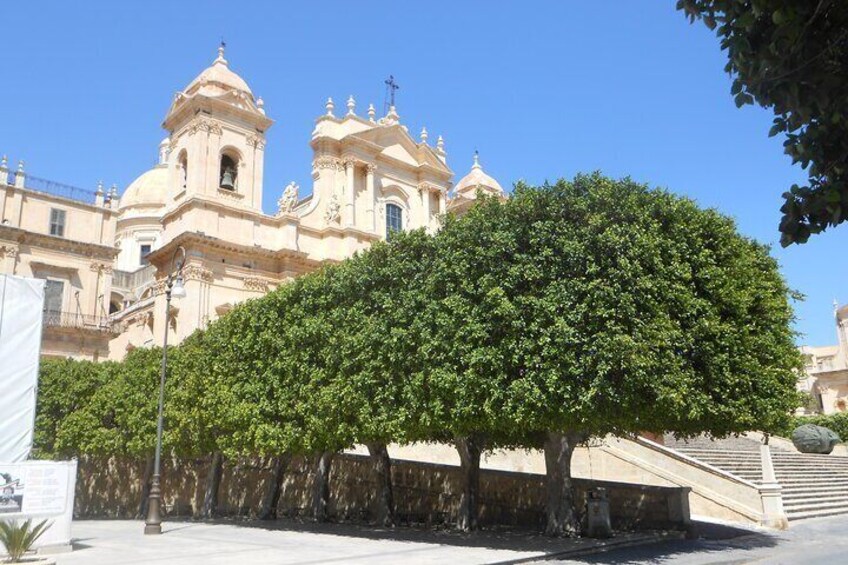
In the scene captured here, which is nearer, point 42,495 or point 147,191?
point 42,495

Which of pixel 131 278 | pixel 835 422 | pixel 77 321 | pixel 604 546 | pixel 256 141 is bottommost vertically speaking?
pixel 604 546

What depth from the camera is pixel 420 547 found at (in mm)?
16188

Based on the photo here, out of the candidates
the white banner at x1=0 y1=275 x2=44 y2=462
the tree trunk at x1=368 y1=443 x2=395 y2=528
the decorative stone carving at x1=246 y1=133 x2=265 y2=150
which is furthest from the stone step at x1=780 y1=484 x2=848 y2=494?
the decorative stone carving at x1=246 y1=133 x2=265 y2=150

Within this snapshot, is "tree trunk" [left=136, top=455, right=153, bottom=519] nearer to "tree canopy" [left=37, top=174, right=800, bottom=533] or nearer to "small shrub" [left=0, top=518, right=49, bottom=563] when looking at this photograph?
"tree canopy" [left=37, top=174, right=800, bottom=533]

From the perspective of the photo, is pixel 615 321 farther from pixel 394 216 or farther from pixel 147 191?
pixel 147 191

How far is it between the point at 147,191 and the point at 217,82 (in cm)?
2964

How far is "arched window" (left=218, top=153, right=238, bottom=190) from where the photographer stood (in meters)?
38.2

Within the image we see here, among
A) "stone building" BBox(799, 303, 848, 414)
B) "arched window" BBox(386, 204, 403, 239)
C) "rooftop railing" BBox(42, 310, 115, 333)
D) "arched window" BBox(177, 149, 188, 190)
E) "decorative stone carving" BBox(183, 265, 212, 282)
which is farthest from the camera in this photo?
"stone building" BBox(799, 303, 848, 414)

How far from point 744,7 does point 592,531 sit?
14753mm

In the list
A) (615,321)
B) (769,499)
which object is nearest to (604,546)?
(615,321)

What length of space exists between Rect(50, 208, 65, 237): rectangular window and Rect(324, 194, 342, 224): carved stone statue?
1601 cm

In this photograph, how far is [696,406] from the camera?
15250 mm

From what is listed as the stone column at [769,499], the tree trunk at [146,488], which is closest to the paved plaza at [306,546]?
the stone column at [769,499]

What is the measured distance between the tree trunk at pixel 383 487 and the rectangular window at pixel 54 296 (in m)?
28.5
